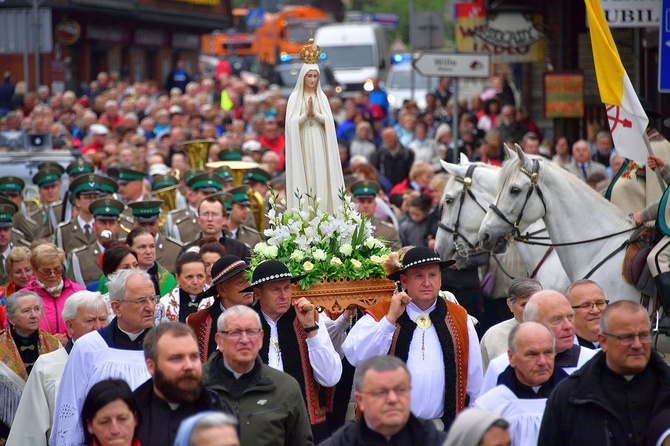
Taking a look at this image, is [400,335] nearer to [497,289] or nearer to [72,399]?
[72,399]

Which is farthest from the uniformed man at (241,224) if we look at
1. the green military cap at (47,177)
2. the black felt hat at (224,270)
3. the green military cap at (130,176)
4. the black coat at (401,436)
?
the black coat at (401,436)

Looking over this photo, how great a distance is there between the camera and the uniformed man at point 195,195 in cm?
1617

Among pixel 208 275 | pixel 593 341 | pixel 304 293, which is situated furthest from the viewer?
pixel 208 275

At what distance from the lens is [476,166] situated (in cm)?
1462

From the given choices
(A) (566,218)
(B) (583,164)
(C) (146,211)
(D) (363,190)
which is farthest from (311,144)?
(B) (583,164)

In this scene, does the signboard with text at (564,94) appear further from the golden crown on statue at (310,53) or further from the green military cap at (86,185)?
the golden crown on statue at (310,53)

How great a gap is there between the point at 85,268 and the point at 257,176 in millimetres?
4336

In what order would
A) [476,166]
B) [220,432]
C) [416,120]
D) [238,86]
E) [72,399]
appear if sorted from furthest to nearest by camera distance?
[238,86]
[416,120]
[476,166]
[72,399]
[220,432]

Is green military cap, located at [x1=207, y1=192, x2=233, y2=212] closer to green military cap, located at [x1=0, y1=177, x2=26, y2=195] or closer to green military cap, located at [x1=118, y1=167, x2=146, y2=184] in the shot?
green military cap, located at [x1=118, y1=167, x2=146, y2=184]

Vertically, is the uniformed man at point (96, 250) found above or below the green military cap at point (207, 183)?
below

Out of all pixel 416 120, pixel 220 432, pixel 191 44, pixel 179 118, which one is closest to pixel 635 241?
pixel 220 432

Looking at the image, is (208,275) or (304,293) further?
(208,275)

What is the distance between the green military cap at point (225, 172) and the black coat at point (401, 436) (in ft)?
36.9

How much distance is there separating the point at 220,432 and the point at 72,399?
2.88 meters
